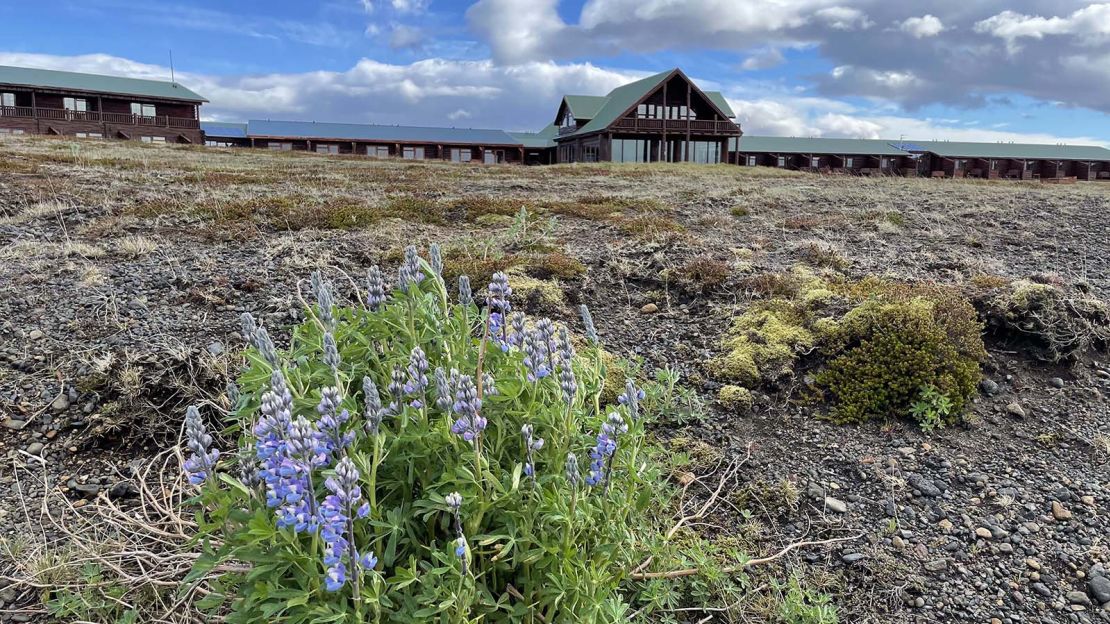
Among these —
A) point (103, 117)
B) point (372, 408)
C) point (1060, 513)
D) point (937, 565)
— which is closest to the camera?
point (372, 408)

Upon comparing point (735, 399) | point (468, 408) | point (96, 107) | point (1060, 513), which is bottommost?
point (1060, 513)

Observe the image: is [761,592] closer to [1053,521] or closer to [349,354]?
[1053,521]

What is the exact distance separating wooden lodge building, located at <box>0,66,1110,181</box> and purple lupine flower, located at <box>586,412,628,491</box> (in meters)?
41.0

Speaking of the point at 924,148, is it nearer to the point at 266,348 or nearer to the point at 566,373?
the point at 566,373

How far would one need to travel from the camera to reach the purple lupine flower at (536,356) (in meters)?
2.16

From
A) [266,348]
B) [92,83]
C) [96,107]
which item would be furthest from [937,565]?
[92,83]

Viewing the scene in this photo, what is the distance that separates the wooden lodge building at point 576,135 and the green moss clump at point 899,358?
123 ft

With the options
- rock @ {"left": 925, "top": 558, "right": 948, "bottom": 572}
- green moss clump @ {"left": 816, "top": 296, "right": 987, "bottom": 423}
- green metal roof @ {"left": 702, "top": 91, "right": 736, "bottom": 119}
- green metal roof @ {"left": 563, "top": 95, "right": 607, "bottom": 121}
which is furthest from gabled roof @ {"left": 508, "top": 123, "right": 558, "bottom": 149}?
rock @ {"left": 925, "top": 558, "right": 948, "bottom": 572}

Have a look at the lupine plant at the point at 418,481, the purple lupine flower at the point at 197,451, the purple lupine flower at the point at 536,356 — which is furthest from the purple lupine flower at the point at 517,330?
the purple lupine flower at the point at 197,451

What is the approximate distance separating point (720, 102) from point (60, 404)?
5290 cm

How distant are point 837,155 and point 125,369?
66.6 m

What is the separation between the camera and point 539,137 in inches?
2643

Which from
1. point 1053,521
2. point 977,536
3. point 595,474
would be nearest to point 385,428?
point 595,474

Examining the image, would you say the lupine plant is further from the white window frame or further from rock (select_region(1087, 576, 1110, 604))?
the white window frame
